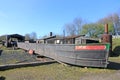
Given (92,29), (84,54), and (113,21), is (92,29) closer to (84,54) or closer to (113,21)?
(113,21)

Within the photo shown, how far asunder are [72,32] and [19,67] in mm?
75399

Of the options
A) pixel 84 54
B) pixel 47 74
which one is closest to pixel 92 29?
pixel 84 54

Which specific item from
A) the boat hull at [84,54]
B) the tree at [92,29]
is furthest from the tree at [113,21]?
the boat hull at [84,54]

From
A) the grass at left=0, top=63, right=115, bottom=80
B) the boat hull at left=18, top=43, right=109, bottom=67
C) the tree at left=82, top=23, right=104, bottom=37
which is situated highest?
the tree at left=82, top=23, right=104, bottom=37

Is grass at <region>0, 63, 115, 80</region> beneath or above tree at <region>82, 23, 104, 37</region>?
beneath

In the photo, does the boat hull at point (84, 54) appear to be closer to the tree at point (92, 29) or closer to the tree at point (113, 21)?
the tree at point (92, 29)

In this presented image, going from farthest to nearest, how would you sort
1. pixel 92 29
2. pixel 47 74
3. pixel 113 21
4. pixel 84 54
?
pixel 113 21 < pixel 92 29 < pixel 84 54 < pixel 47 74

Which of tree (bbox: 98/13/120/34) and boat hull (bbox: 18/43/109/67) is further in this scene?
tree (bbox: 98/13/120/34)

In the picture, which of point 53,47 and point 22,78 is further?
point 53,47

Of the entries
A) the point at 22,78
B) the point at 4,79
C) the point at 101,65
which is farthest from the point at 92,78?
the point at 4,79

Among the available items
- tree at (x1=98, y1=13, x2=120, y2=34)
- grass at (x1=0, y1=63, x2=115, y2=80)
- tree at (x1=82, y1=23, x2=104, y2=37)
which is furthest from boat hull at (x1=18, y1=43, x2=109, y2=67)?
tree at (x1=98, y1=13, x2=120, y2=34)

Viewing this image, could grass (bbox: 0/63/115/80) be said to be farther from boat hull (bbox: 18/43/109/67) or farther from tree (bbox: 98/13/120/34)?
tree (bbox: 98/13/120/34)

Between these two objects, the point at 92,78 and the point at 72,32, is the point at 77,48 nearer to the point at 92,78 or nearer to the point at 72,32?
the point at 92,78

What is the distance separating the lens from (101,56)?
1204cm
